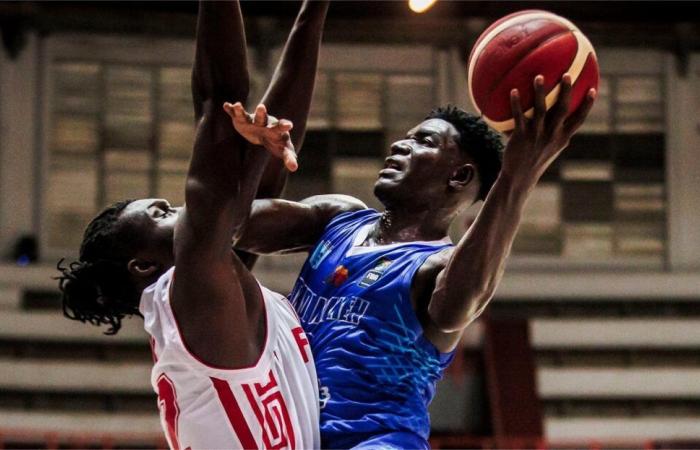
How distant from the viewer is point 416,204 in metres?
3.88

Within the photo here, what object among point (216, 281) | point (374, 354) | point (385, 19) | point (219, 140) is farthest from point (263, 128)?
point (385, 19)

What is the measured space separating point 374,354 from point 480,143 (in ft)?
3.03

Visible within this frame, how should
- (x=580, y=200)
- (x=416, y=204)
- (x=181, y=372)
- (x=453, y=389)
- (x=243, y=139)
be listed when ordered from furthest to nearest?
(x=580, y=200) → (x=453, y=389) → (x=416, y=204) → (x=181, y=372) → (x=243, y=139)

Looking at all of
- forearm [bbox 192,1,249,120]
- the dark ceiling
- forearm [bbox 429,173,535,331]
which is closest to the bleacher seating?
the dark ceiling

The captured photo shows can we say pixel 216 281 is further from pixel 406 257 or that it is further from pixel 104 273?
pixel 406 257

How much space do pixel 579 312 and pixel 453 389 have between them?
199cm

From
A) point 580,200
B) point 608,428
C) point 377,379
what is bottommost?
A: point 608,428

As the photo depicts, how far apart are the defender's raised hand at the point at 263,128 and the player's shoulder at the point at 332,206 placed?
47.4 inches

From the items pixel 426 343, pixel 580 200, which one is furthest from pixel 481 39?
pixel 580 200

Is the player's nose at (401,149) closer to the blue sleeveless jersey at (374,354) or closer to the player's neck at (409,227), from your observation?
the player's neck at (409,227)

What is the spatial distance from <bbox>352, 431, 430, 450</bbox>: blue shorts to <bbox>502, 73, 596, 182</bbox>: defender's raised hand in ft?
3.09

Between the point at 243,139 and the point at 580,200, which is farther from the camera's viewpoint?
the point at 580,200

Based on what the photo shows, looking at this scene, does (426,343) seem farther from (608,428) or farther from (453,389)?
(608,428)

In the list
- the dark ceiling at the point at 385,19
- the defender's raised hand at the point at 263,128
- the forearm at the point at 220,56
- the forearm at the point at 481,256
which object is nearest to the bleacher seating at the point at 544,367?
the dark ceiling at the point at 385,19
